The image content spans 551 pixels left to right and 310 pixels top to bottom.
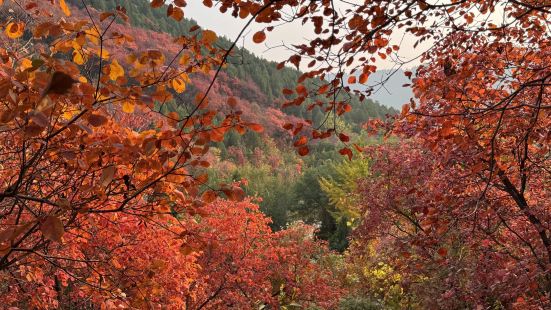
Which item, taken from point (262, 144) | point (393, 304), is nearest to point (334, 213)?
point (393, 304)

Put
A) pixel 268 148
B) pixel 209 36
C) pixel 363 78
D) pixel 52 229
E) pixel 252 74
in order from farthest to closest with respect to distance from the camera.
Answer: pixel 252 74
pixel 268 148
pixel 363 78
pixel 209 36
pixel 52 229

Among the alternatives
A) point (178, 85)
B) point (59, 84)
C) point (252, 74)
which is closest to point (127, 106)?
point (178, 85)

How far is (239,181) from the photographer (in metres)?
8.29

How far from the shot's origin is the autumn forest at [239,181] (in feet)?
6.98

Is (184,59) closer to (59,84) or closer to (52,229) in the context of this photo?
(52,229)

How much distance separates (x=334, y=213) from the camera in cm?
2661

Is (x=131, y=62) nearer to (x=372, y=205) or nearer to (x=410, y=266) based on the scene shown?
(x=410, y=266)

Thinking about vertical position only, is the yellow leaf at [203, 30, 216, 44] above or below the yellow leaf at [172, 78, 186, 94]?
above

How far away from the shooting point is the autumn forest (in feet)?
6.98

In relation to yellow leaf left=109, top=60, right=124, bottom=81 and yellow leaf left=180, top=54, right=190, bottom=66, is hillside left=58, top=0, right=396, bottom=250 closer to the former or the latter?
yellow leaf left=180, top=54, right=190, bottom=66

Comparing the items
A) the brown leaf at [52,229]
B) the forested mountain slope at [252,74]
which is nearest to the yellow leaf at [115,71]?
the brown leaf at [52,229]

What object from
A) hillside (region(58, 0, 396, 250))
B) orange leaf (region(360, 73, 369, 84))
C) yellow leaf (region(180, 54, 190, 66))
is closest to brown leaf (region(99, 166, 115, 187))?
yellow leaf (region(180, 54, 190, 66))

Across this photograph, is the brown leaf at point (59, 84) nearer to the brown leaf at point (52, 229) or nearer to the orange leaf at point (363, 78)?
the brown leaf at point (52, 229)

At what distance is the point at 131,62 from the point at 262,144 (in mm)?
52505
